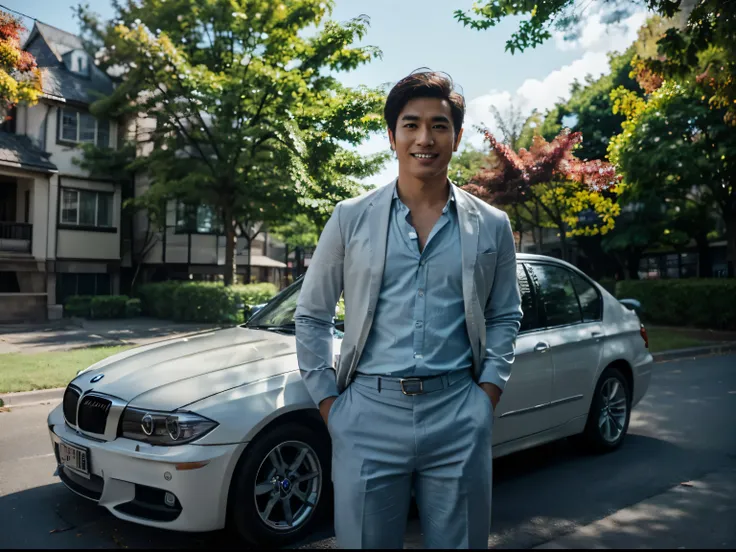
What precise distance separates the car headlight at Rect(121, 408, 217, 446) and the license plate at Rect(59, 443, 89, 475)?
0.31 m

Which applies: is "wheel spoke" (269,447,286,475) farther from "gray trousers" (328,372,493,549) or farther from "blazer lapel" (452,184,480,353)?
"blazer lapel" (452,184,480,353)

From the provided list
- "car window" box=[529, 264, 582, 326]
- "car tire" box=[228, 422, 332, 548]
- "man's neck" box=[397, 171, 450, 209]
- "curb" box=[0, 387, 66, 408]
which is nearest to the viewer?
"man's neck" box=[397, 171, 450, 209]

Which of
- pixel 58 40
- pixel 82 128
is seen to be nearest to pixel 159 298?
pixel 82 128

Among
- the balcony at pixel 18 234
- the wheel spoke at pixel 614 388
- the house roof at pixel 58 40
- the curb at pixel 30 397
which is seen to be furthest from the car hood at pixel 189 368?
the house roof at pixel 58 40

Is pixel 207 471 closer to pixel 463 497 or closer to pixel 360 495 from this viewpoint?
pixel 360 495

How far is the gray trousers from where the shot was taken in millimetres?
1999

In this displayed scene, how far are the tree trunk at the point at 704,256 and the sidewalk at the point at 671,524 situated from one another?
27666 mm

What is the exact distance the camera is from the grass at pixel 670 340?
12.9 m

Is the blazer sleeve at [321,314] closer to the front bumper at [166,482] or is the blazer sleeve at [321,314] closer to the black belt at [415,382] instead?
the black belt at [415,382]

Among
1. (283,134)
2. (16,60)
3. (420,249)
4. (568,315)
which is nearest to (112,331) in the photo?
(283,134)

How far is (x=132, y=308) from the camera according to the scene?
22.8m

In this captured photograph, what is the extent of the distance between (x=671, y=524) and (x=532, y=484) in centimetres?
103

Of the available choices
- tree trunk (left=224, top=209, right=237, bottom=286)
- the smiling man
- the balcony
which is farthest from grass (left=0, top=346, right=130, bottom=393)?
the balcony

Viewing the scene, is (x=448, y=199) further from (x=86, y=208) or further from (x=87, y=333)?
(x=86, y=208)
